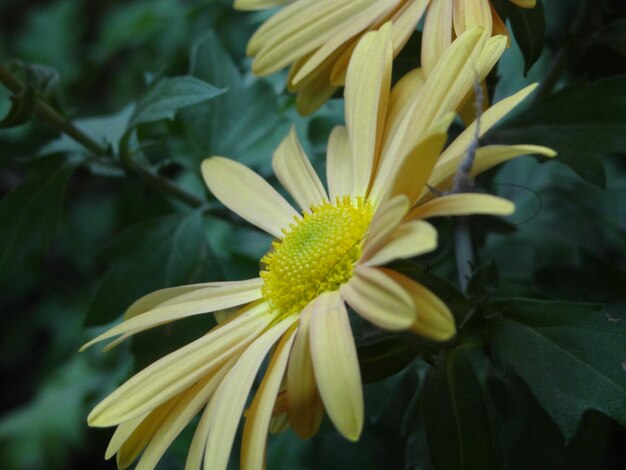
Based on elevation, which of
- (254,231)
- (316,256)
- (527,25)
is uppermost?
(527,25)

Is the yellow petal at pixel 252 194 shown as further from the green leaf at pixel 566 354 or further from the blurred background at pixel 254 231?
the green leaf at pixel 566 354

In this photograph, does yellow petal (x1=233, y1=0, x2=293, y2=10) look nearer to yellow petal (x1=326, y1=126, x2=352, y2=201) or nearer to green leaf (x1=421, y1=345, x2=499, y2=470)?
yellow petal (x1=326, y1=126, x2=352, y2=201)

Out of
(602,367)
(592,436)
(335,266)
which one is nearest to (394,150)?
(335,266)

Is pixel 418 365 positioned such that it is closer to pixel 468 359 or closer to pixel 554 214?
pixel 468 359

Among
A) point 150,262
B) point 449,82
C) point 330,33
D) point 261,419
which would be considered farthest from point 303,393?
point 150,262

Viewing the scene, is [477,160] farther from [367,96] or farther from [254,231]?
[254,231]

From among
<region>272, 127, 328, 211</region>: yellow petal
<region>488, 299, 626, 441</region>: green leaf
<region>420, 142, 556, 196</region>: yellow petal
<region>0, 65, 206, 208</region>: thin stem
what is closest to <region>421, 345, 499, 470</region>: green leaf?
<region>488, 299, 626, 441</region>: green leaf

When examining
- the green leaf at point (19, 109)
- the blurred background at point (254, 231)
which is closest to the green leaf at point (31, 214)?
the blurred background at point (254, 231)
